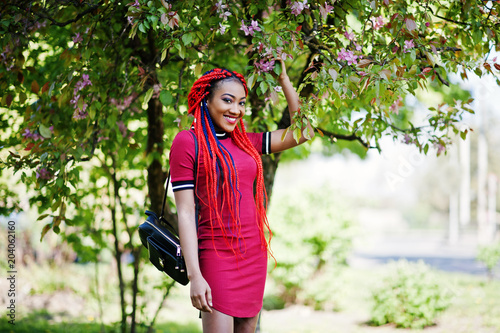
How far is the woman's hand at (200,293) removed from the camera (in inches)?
79.9

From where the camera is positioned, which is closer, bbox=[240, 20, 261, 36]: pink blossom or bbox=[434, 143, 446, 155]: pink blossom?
bbox=[240, 20, 261, 36]: pink blossom

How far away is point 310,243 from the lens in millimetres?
8188

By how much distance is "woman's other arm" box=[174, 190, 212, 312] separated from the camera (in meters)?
2.04

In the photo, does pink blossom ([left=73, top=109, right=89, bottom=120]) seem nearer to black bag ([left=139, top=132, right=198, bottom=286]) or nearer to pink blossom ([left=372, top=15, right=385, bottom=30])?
black bag ([left=139, top=132, right=198, bottom=286])

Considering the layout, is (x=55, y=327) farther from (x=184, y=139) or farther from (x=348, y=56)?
(x=348, y=56)

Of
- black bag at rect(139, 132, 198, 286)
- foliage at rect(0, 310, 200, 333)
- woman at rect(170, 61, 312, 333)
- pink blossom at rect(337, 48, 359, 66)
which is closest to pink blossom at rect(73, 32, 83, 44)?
woman at rect(170, 61, 312, 333)

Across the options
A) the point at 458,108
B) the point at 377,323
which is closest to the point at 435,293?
the point at 377,323

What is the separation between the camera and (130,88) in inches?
127

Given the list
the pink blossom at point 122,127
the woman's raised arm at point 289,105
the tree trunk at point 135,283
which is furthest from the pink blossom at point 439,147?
the tree trunk at point 135,283

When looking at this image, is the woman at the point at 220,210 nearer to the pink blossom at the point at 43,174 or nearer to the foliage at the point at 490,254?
the pink blossom at the point at 43,174

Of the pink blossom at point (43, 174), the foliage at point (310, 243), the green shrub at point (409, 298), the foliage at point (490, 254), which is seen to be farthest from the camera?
the foliage at point (490, 254)

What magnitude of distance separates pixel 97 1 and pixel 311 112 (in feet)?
5.59

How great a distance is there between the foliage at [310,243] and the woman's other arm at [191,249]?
6.05 meters

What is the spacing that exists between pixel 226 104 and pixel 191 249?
0.71 metres
